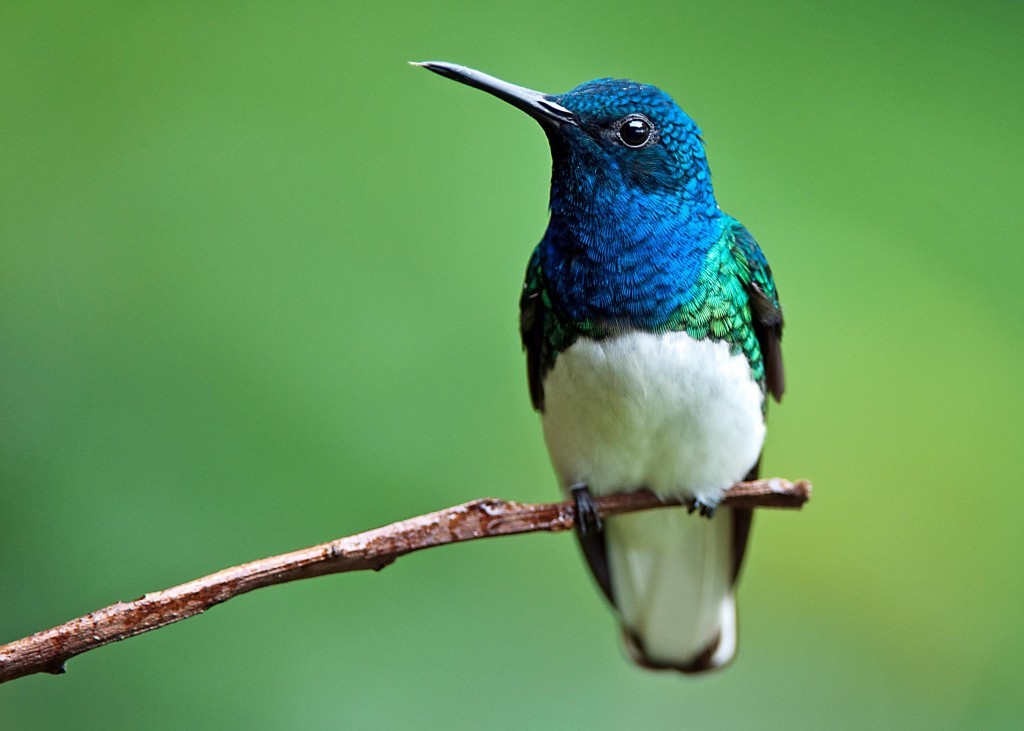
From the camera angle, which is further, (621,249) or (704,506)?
(704,506)

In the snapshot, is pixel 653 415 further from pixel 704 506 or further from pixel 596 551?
pixel 596 551

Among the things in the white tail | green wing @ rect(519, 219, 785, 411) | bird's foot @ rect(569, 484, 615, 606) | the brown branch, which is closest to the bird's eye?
green wing @ rect(519, 219, 785, 411)

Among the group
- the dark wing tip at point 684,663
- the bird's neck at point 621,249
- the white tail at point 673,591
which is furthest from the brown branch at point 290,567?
the dark wing tip at point 684,663

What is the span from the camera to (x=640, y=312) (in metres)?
1.67

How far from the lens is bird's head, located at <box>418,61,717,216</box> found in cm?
158

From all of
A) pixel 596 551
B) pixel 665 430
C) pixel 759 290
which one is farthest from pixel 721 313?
pixel 596 551

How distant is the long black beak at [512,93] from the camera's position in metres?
1.30

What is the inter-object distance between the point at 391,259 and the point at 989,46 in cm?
175

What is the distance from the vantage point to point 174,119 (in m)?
2.69

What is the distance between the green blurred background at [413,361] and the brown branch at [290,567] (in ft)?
3.63

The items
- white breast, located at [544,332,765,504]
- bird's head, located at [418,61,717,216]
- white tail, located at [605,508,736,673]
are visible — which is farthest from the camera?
white tail, located at [605,508,736,673]

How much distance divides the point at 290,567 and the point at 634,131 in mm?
807

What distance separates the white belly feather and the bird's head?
0.23 m

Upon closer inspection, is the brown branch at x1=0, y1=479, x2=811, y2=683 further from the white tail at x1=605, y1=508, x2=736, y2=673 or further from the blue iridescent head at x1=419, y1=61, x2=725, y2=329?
the white tail at x1=605, y1=508, x2=736, y2=673
